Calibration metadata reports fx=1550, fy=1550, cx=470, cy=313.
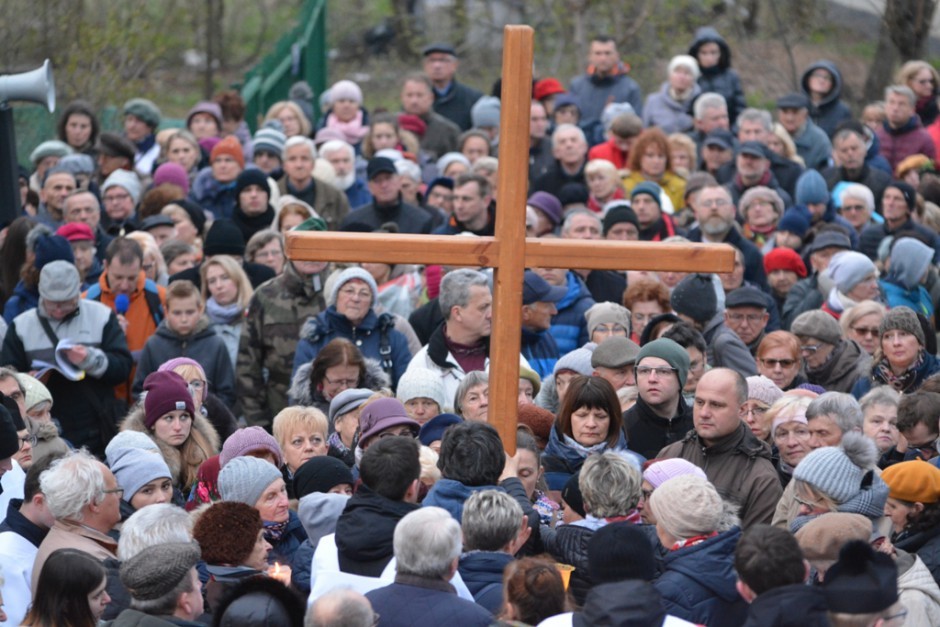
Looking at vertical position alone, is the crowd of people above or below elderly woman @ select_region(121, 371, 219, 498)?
above

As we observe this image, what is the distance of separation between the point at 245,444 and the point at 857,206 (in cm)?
717

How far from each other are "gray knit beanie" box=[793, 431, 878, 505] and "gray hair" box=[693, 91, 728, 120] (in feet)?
28.6

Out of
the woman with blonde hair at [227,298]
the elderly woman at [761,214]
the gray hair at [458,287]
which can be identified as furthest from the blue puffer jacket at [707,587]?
the elderly woman at [761,214]

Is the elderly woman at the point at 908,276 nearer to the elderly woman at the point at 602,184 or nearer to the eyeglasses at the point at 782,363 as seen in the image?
the eyeglasses at the point at 782,363

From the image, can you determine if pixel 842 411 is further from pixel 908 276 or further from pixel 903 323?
pixel 908 276

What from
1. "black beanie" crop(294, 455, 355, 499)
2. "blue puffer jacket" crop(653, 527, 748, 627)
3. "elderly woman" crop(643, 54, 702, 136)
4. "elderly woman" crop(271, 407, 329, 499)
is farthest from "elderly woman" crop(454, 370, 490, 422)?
"elderly woman" crop(643, 54, 702, 136)

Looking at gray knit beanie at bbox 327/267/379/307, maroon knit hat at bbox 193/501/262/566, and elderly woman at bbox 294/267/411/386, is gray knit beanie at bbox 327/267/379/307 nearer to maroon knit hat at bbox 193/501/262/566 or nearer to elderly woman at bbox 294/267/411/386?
elderly woman at bbox 294/267/411/386

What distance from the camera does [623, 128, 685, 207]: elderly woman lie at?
13.3 meters

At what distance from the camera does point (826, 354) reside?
923 cm

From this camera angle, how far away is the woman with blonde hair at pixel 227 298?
10.1m

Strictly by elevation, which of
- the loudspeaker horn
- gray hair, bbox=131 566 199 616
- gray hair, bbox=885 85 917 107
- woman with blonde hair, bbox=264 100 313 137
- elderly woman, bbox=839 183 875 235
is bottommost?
gray hair, bbox=131 566 199 616

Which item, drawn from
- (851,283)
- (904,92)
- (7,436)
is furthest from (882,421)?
(904,92)

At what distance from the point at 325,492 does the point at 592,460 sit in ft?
4.14

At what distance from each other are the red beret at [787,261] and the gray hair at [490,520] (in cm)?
600
